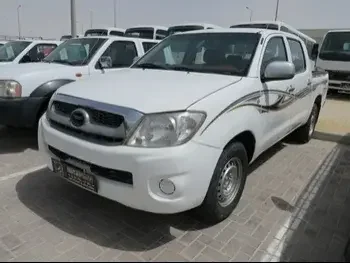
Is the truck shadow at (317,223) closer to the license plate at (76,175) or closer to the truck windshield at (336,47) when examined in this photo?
the license plate at (76,175)

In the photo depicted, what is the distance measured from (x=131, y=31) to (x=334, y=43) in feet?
27.3

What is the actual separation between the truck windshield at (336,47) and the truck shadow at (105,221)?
1073 centimetres

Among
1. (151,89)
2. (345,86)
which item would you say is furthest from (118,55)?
(345,86)

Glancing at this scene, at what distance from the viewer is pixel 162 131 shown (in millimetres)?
2436

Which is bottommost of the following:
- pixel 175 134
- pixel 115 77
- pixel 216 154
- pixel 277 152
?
pixel 277 152

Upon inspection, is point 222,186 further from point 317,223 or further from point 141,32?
point 141,32

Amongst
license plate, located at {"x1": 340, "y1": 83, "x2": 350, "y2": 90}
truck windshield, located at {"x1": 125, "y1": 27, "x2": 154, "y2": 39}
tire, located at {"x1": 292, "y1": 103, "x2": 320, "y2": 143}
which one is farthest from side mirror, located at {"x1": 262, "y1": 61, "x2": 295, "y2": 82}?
truck windshield, located at {"x1": 125, "y1": 27, "x2": 154, "y2": 39}

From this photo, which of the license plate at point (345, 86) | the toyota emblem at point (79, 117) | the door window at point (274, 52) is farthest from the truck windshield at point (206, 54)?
the license plate at point (345, 86)

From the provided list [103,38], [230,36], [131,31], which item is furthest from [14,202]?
[131,31]

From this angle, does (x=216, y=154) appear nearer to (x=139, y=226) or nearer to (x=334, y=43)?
(x=139, y=226)

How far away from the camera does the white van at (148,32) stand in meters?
13.6

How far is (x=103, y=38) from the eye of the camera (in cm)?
595

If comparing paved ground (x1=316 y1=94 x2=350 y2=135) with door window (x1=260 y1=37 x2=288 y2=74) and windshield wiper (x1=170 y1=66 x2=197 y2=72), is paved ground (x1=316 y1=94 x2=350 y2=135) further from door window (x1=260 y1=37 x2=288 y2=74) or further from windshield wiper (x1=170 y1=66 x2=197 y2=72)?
windshield wiper (x1=170 y1=66 x2=197 y2=72)

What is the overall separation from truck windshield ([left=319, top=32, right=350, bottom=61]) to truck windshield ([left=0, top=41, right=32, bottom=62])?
10257mm
